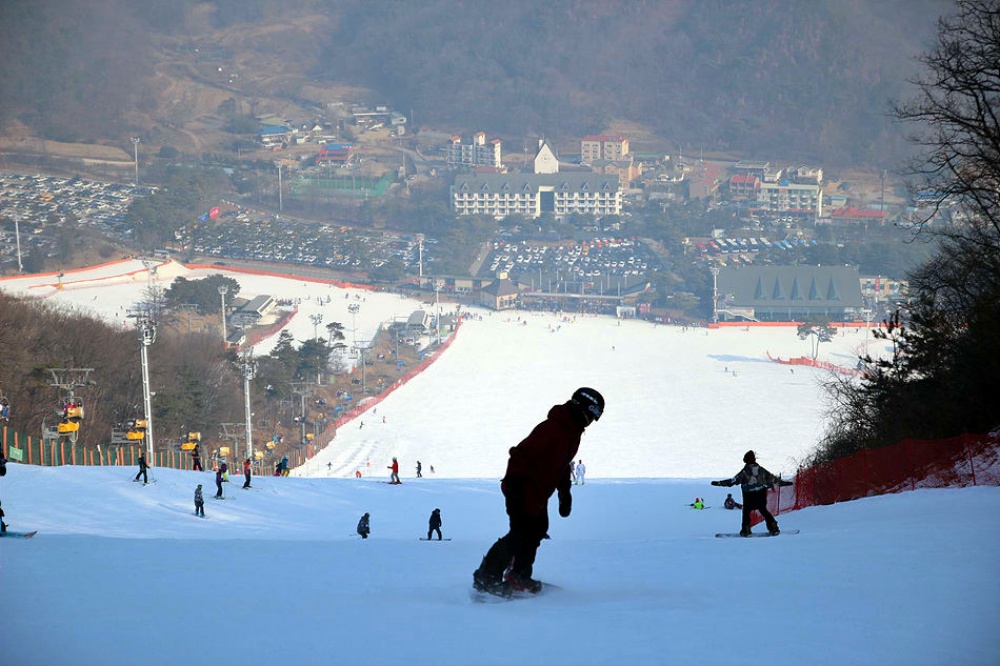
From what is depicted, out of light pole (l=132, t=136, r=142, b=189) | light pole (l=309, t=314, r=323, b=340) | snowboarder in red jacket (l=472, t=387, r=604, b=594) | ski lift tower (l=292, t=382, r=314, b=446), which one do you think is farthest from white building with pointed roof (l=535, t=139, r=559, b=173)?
snowboarder in red jacket (l=472, t=387, r=604, b=594)

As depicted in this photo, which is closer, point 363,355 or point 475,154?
point 363,355

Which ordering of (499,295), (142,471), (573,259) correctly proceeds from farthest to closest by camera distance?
(573,259)
(499,295)
(142,471)

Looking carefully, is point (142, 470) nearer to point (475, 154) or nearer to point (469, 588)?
point (469, 588)

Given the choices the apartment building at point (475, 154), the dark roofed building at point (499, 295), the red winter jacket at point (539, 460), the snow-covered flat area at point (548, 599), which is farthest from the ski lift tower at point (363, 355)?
the apartment building at point (475, 154)

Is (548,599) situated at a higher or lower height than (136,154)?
lower

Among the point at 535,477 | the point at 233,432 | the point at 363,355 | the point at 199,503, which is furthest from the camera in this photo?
the point at 363,355

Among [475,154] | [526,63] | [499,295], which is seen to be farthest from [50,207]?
[526,63]

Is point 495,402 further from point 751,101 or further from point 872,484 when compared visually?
point 751,101
